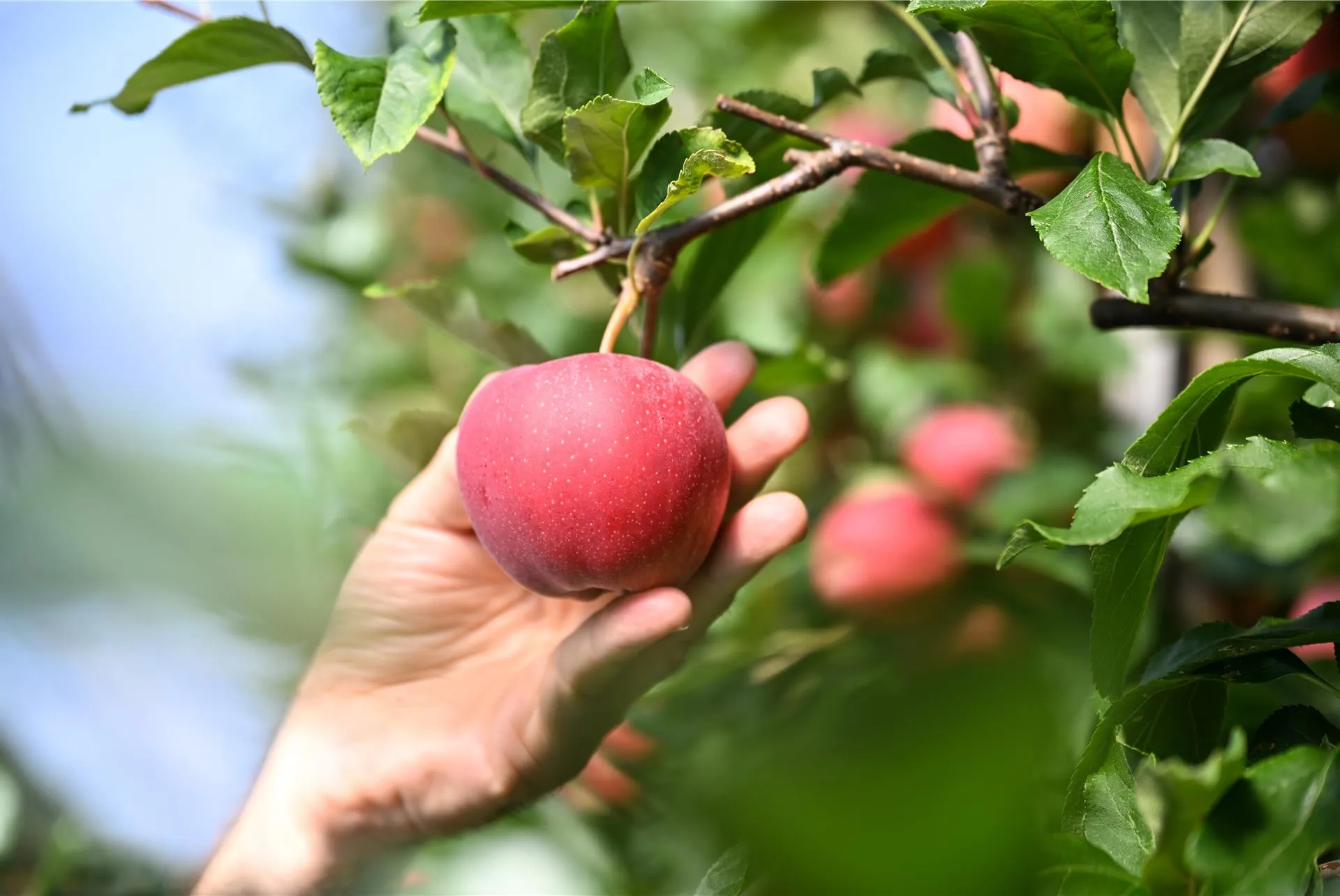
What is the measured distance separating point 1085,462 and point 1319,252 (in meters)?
0.29

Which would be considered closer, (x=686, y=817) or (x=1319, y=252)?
(x=686, y=817)

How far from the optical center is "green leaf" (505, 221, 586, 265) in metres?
0.51

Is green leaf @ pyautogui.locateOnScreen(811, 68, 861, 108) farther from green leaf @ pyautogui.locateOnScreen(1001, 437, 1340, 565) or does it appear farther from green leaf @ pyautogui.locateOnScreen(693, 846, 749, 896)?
green leaf @ pyautogui.locateOnScreen(693, 846, 749, 896)

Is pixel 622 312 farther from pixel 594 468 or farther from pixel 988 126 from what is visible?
pixel 988 126

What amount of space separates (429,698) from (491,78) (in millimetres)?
408

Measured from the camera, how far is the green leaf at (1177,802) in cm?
30

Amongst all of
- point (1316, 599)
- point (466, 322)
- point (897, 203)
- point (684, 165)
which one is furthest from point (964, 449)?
point (684, 165)

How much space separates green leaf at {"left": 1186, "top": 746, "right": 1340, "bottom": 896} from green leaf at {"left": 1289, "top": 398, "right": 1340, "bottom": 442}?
0.14 metres

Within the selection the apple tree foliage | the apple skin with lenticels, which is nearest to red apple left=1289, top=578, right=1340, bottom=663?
the apple tree foliage

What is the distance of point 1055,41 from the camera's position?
0.45m

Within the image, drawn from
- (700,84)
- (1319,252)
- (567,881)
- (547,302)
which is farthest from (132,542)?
(700,84)

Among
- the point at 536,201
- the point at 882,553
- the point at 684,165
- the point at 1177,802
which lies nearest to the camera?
the point at 1177,802

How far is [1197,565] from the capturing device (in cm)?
97

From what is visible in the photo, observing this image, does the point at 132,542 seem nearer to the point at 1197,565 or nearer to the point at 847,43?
the point at 1197,565
